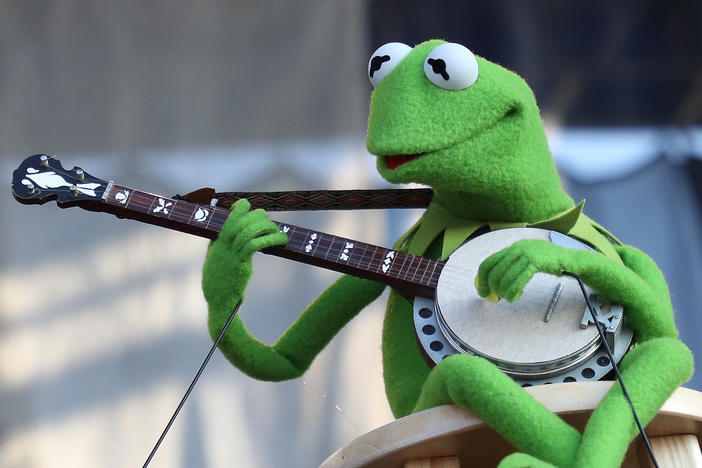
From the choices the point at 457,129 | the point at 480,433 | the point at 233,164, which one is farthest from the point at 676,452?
the point at 233,164

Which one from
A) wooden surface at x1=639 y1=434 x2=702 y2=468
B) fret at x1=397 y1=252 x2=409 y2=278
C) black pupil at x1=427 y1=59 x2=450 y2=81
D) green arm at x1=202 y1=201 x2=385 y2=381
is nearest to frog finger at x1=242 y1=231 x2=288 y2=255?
green arm at x1=202 y1=201 x2=385 y2=381

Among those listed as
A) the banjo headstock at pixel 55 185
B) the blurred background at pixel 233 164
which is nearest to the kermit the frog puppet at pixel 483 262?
the banjo headstock at pixel 55 185

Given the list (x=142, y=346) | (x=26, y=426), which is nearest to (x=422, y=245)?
(x=142, y=346)

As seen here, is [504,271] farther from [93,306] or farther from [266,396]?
[93,306]

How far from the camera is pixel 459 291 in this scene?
919mm

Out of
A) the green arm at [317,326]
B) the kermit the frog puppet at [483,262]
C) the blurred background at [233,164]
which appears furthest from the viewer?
the blurred background at [233,164]

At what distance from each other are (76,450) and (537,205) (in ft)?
2.83

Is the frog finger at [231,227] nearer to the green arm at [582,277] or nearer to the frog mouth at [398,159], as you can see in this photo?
the frog mouth at [398,159]

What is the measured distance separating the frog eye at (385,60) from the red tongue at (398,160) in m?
0.09

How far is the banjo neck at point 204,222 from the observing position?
0.97m

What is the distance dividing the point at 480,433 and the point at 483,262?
0.50ft

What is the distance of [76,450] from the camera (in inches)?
59.2

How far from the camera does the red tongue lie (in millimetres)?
938

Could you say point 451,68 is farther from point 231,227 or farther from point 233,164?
point 233,164
